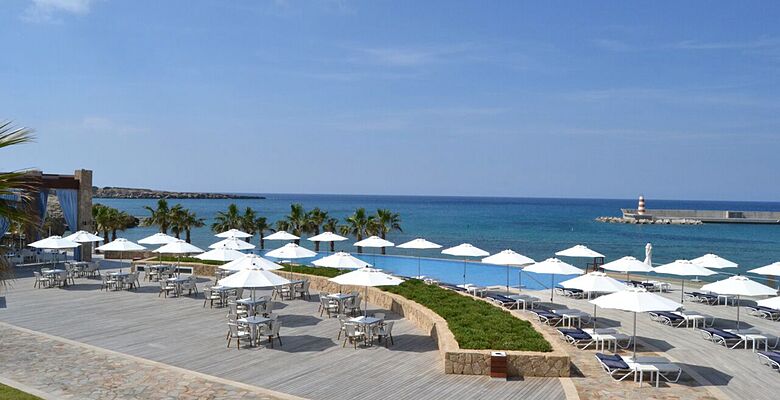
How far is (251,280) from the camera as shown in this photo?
48.4 feet

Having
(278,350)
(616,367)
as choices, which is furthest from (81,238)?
(616,367)

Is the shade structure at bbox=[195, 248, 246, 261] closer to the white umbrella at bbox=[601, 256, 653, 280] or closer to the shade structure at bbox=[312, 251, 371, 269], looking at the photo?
the shade structure at bbox=[312, 251, 371, 269]

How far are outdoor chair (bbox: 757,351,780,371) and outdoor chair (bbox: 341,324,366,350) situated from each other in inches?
344

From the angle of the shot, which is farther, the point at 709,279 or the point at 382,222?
the point at 382,222

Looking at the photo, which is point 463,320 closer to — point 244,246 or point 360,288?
point 360,288

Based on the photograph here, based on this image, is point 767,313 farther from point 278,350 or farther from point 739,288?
point 278,350

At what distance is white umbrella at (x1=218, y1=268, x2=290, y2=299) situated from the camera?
14.5 meters

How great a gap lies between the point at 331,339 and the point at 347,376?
319 centimetres

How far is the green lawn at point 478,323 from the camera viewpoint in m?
12.3

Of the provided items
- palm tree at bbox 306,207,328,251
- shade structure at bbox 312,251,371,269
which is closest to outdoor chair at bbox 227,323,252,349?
shade structure at bbox 312,251,371,269

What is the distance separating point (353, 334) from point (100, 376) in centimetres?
536

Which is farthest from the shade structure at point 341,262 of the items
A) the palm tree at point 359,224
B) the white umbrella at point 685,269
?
the palm tree at point 359,224

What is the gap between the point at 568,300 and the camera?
2127 cm

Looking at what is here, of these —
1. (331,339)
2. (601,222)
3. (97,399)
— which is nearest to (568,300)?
(331,339)
